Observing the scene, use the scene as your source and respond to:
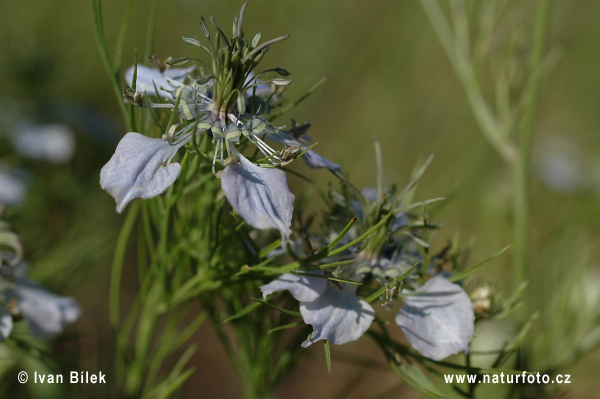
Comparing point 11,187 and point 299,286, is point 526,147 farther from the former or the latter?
point 11,187

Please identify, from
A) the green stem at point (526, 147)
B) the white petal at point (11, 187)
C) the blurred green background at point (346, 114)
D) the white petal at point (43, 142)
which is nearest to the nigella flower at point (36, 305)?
the white petal at point (11, 187)

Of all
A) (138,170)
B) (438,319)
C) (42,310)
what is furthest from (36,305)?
(438,319)

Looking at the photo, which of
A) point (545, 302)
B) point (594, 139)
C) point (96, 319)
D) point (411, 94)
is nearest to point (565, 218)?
point (545, 302)

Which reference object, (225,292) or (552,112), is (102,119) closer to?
(225,292)

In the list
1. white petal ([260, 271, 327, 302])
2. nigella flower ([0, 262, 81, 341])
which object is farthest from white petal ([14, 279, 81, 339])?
white petal ([260, 271, 327, 302])

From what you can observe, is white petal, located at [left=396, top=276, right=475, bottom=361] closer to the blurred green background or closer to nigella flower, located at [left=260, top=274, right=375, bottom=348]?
nigella flower, located at [left=260, top=274, right=375, bottom=348]
